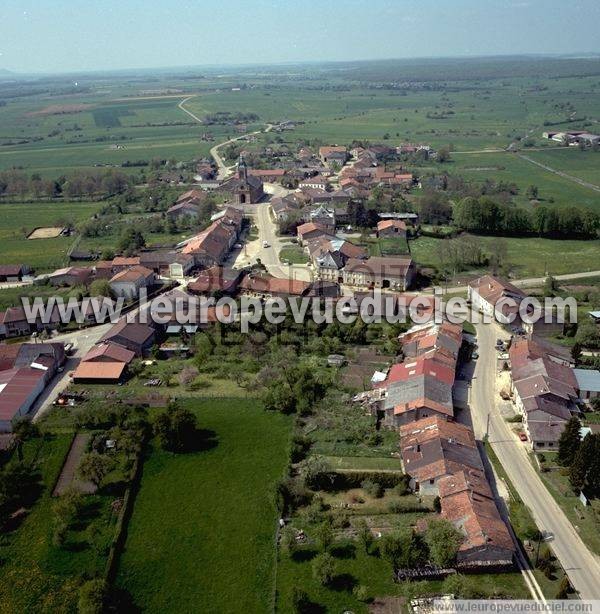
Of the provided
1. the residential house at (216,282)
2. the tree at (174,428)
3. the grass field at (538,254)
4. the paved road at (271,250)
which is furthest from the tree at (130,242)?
the tree at (174,428)

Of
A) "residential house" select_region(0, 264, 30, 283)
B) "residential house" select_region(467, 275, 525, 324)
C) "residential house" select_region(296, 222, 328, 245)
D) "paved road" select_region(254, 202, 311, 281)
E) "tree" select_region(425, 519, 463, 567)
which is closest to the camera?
"tree" select_region(425, 519, 463, 567)

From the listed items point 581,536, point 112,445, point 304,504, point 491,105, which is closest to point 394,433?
point 304,504

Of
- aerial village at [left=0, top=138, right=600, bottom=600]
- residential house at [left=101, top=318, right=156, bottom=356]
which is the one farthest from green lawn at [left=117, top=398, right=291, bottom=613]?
residential house at [left=101, top=318, right=156, bottom=356]

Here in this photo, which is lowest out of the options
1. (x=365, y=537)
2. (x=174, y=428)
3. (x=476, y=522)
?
(x=365, y=537)

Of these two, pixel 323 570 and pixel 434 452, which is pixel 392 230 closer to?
pixel 434 452

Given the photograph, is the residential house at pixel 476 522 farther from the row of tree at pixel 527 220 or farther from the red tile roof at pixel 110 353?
the row of tree at pixel 527 220

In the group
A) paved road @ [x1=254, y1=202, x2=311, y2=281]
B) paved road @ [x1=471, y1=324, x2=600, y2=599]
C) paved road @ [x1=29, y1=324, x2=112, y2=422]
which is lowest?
paved road @ [x1=471, y1=324, x2=600, y2=599]

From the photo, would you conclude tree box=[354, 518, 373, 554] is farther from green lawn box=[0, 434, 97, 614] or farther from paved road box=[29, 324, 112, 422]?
paved road box=[29, 324, 112, 422]

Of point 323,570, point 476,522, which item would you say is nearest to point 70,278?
point 323,570
